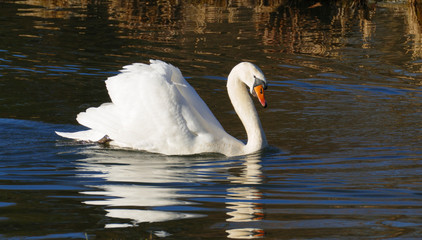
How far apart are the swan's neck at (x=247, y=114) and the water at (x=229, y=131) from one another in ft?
0.56

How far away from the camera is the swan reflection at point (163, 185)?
5.85 m

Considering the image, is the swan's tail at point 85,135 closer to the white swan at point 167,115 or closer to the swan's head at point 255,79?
the white swan at point 167,115

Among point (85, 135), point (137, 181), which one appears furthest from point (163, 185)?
point (85, 135)

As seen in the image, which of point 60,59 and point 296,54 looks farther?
point 296,54

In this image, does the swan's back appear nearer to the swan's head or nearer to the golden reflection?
the swan's head

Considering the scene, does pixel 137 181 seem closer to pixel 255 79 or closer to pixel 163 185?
pixel 163 185

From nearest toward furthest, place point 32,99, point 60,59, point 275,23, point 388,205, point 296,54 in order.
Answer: point 388,205
point 32,99
point 60,59
point 296,54
point 275,23

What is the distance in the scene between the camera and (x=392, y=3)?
27.2 meters

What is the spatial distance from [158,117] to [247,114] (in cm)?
115

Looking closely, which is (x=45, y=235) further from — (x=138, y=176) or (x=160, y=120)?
(x=160, y=120)

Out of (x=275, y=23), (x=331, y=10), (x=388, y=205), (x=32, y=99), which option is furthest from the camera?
(x=331, y=10)

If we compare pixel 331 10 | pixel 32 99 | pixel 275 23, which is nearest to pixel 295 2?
pixel 331 10

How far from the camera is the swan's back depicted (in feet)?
27.9

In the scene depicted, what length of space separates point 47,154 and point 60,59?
20.5 feet
